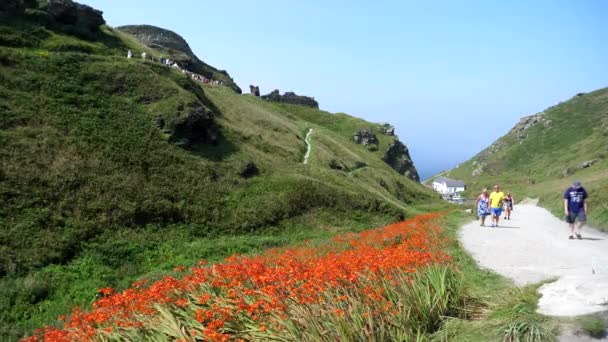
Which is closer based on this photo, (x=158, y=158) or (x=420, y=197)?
(x=158, y=158)

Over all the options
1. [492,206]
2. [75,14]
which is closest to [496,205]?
[492,206]

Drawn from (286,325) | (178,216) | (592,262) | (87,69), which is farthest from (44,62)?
(592,262)

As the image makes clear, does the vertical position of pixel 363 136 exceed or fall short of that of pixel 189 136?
it exceeds it

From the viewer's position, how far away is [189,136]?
3728 centimetres

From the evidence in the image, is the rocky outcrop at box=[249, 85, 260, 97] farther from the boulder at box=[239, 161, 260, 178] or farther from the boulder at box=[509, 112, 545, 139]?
the boulder at box=[509, 112, 545, 139]

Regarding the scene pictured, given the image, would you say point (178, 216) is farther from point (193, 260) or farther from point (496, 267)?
point (496, 267)

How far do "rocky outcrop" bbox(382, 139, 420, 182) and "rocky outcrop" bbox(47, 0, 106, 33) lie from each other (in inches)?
2603

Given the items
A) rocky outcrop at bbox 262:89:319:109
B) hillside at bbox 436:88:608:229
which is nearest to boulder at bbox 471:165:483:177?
hillside at bbox 436:88:608:229

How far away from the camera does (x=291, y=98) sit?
137 metres

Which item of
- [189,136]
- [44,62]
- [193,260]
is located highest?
[44,62]

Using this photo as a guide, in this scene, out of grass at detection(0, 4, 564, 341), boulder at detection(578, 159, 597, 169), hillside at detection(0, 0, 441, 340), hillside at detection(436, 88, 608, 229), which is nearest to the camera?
grass at detection(0, 4, 564, 341)

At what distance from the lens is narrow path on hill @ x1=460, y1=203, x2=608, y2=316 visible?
7.80 m

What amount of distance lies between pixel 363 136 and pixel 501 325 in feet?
309

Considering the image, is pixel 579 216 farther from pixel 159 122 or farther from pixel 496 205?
pixel 159 122
